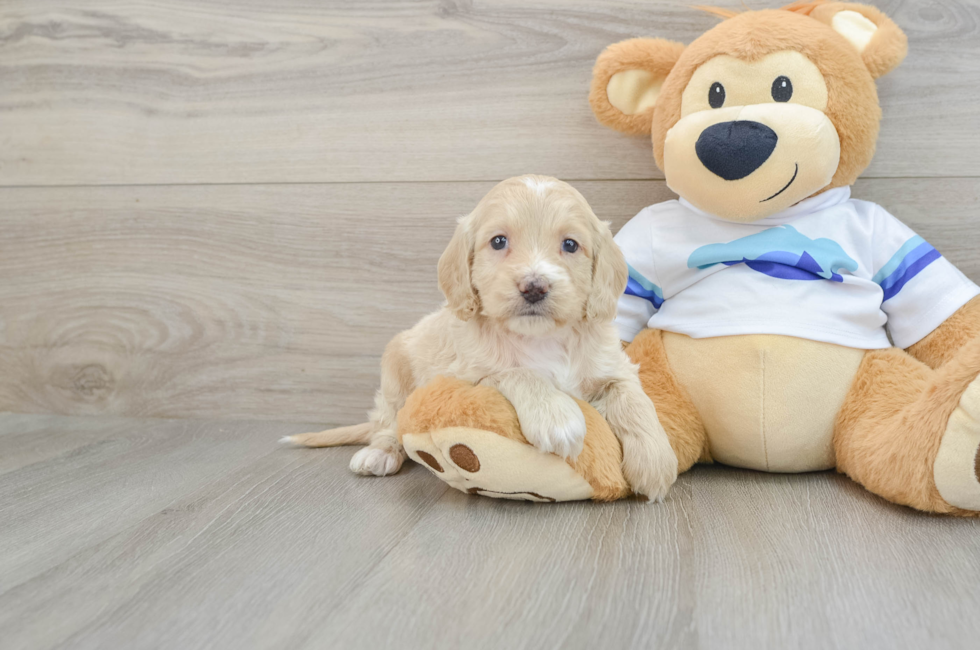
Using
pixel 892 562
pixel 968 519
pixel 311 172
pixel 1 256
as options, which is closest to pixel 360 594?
pixel 892 562

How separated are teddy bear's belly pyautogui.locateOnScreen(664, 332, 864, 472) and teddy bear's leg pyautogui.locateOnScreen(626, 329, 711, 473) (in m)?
0.04

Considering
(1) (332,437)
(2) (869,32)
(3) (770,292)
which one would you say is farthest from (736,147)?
(1) (332,437)

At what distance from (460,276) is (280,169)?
2.80ft

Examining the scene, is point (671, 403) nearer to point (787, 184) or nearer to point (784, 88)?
point (787, 184)

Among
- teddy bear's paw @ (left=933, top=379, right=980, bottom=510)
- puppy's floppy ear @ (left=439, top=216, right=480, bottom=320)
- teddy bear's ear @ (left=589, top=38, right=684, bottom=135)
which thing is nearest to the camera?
teddy bear's paw @ (left=933, top=379, right=980, bottom=510)

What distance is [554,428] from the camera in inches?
43.3

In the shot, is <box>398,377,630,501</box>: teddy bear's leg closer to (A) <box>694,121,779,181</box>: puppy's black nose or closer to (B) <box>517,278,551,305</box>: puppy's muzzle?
(B) <box>517,278,551,305</box>: puppy's muzzle

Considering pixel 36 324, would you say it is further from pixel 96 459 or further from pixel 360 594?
pixel 360 594

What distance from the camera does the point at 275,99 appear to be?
182 centimetres

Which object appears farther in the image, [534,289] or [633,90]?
[633,90]

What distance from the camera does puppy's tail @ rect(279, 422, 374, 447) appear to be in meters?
1.67

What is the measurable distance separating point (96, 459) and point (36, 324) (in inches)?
26.7

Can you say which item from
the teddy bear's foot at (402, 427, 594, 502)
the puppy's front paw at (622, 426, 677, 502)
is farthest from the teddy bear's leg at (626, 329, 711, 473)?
the teddy bear's foot at (402, 427, 594, 502)

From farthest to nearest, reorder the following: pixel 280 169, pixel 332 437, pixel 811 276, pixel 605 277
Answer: pixel 280 169 < pixel 332 437 < pixel 811 276 < pixel 605 277
